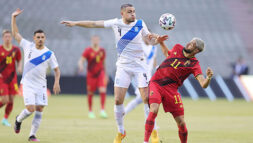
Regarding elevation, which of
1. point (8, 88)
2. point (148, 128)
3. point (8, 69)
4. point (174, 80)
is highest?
point (174, 80)

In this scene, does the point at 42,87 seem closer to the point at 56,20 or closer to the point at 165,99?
the point at 165,99

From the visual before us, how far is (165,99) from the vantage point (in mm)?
→ 8023

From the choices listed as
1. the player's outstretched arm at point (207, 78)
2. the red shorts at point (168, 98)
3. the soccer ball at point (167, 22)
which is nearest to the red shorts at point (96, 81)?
the soccer ball at point (167, 22)

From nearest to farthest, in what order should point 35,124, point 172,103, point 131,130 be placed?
point 172,103, point 35,124, point 131,130

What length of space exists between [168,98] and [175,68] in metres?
0.50

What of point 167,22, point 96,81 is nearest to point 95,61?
point 96,81

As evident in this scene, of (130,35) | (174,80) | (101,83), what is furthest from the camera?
(101,83)

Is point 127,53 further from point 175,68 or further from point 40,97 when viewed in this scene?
point 40,97

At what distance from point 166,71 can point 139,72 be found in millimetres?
1005

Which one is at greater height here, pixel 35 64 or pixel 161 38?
pixel 161 38

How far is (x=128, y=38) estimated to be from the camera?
8.89m

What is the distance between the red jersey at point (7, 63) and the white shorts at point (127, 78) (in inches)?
181

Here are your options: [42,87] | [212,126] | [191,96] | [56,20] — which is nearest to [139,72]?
[42,87]

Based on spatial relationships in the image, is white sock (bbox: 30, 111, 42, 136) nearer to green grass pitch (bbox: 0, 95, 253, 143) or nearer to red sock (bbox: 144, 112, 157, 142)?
green grass pitch (bbox: 0, 95, 253, 143)
